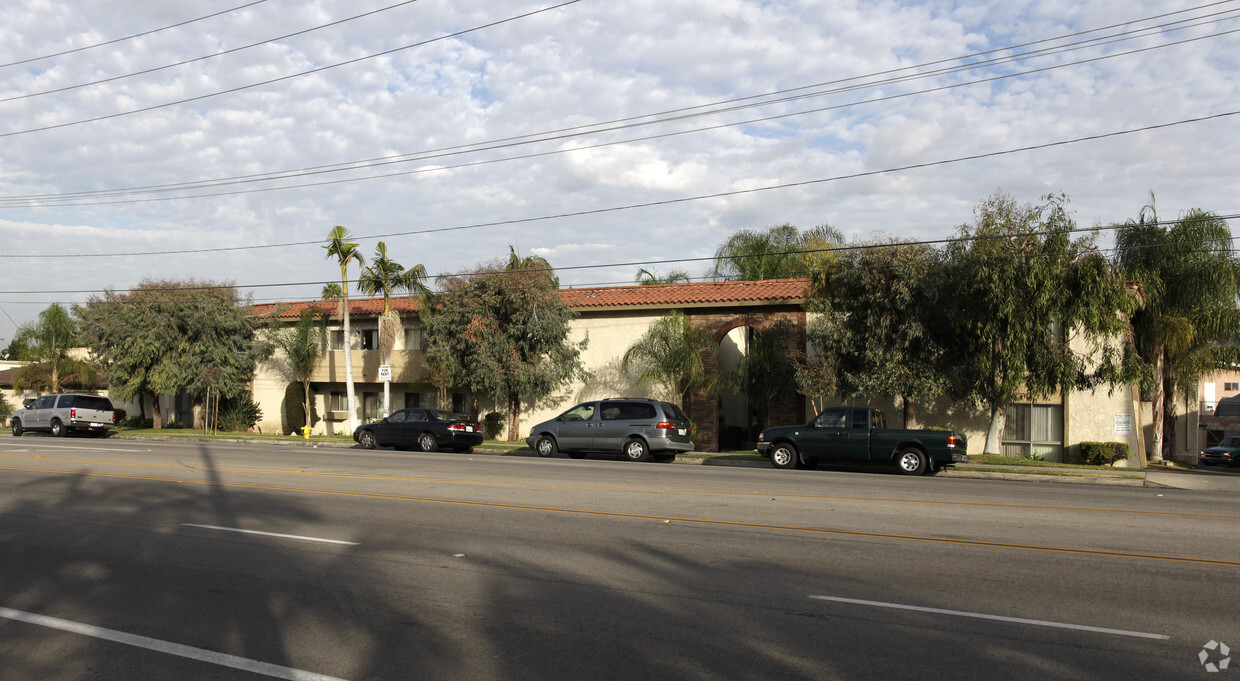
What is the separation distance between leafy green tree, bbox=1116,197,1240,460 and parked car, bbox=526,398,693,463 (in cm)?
1682

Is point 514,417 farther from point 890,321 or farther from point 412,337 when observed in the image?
point 890,321

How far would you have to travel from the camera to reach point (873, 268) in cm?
2520

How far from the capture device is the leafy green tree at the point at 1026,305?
23.0m

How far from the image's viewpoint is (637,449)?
24.3m

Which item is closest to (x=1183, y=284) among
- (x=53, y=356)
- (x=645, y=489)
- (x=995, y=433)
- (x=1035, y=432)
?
(x=1035, y=432)

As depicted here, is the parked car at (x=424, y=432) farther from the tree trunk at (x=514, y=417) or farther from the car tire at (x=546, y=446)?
the tree trunk at (x=514, y=417)

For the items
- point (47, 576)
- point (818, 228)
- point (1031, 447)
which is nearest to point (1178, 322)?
point (1031, 447)

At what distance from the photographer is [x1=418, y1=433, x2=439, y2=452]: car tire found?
28031 mm

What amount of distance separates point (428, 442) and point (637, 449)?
756 centimetres

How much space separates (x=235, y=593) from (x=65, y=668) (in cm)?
200

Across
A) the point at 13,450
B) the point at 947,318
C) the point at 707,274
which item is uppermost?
the point at 707,274

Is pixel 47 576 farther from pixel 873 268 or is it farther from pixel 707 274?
pixel 707 274

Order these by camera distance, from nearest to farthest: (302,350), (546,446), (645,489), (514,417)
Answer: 1. (645,489)
2. (546,446)
3. (514,417)
4. (302,350)

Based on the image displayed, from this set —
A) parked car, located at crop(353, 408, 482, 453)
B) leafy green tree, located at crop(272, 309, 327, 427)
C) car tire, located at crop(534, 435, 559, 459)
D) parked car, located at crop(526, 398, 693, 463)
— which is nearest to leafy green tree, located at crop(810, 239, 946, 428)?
parked car, located at crop(526, 398, 693, 463)
